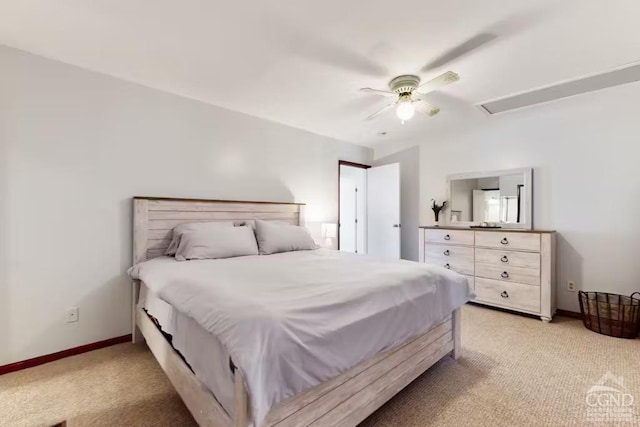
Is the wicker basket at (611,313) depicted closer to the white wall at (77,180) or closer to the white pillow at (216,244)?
the white pillow at (216,244)

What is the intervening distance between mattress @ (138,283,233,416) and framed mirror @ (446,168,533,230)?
12.1 feet

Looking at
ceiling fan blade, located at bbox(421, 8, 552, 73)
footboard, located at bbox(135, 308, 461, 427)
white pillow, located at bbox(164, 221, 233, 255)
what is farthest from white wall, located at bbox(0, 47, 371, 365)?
ceiling fan blade, located at bbox(421, 8, 552, 73)

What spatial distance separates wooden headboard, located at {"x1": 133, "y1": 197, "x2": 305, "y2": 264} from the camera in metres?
2.56

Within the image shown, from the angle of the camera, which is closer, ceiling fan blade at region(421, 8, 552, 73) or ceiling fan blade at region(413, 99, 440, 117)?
ceiling fan blade at region(421, 8, 552, 73)

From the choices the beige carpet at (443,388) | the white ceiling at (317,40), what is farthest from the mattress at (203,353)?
the white ceiling at (317,40)

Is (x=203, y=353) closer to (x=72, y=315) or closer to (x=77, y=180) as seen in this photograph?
(x=72, y=315)

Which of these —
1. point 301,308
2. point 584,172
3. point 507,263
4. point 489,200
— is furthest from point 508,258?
point 301,308

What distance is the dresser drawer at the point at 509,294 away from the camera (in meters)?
3.07

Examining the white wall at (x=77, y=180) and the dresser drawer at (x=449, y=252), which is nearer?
the white wall at (x=77, y=180)

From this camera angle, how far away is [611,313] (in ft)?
8.66

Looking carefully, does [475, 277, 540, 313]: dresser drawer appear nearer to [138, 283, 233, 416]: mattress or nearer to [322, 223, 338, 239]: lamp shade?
[322, 223, 338, 239]: lamp shade

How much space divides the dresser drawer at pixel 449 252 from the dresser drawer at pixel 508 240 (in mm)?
174

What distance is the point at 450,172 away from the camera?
13.7ft

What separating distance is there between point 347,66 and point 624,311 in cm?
332
